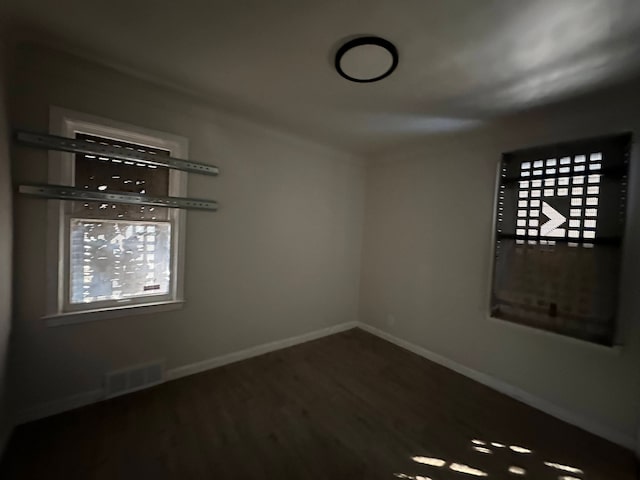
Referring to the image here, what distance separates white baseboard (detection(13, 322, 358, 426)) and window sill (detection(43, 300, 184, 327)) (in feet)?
1.83

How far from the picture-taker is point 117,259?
212 cm

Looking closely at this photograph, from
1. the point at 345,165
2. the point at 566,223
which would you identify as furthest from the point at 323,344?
the point at 566,223

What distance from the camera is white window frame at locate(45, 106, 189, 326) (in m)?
1.80

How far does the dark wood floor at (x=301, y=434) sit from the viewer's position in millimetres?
1523

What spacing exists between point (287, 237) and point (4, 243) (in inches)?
83.8

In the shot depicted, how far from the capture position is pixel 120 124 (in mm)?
1999

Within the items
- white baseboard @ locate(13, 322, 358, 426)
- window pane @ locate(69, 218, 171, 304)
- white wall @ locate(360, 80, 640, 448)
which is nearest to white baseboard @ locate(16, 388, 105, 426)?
white baseboard @ locate(13, 322, 358, 426)

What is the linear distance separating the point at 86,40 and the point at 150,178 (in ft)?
3.08

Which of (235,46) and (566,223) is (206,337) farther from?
(566,223)

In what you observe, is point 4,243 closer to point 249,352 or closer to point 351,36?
point 249,352

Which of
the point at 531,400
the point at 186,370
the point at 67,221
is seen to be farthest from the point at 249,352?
the point at 531,400

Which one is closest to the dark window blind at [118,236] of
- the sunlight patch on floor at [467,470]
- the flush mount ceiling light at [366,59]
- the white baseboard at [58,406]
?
the white baseboard at [58,406]

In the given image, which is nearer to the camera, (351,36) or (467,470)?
(351,36)

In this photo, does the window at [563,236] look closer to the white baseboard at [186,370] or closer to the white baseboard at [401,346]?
the white baseboard at [401,346]
